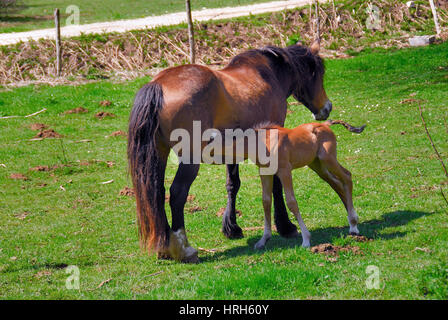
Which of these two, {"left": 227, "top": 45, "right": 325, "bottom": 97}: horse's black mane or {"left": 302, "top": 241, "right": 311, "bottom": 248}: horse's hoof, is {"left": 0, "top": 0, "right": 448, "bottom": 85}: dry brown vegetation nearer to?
{"left": 227, "top": 45, "right": 325, "bottom": 97}: horse's black mane

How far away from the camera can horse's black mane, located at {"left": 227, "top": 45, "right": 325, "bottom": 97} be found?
895cm

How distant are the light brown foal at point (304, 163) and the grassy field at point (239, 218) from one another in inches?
13.5

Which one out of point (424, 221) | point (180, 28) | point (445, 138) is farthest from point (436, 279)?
point (180, 28)

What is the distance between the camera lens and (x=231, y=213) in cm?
839

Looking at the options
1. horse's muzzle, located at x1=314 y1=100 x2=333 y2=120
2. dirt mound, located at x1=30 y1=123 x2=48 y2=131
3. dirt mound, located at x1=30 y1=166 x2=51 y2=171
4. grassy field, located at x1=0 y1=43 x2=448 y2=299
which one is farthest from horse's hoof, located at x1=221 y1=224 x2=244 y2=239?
dirt mound, located at x1=30 y1=123 x2=48 y2=131

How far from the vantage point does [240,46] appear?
71.0 feet

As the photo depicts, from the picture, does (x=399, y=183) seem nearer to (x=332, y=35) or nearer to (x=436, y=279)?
(x=436, y=279)

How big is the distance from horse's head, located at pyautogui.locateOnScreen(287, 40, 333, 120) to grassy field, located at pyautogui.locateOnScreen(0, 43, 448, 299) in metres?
1.49

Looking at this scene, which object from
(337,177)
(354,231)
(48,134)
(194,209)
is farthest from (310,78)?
(48,134)

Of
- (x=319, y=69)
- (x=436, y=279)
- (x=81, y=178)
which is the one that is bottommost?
(x=81, y=178)

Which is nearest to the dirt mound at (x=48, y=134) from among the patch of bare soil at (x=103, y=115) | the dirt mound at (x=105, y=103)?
the patch of bare soil at (x=103, y=115)

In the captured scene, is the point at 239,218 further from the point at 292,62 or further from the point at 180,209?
the point at 292,62

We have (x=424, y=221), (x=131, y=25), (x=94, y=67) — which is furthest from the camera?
(x=131, y=25)
